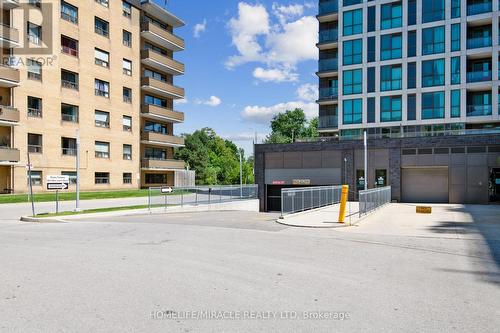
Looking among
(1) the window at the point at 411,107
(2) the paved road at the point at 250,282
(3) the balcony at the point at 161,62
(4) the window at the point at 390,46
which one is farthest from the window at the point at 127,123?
(2) the paved road at the point at 250,282

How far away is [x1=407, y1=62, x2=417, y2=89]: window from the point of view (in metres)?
42.5

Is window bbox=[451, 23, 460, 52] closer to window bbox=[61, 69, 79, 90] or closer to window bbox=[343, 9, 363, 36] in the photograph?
window bbox=[343, 9, 363, 36]

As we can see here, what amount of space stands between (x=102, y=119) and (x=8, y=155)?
1212 cm

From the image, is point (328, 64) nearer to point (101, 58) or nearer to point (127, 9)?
point (127, 9)

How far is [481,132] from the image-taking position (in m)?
29.7

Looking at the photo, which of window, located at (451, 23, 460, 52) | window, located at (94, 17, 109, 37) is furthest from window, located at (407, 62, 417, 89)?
window, located at (94, 17, 109, 37)

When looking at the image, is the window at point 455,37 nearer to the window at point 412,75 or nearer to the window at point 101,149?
the window at point 412,75

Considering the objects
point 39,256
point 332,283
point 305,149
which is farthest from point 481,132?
point 39,256

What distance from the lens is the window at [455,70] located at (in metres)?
40.7

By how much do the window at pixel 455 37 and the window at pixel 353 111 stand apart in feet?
34.0

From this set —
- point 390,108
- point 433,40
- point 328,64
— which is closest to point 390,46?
point 433,40

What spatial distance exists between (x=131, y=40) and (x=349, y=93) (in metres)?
25.7

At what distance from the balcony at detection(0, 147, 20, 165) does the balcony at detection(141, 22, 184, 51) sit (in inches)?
877

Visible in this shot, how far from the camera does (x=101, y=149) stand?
42594 mm
